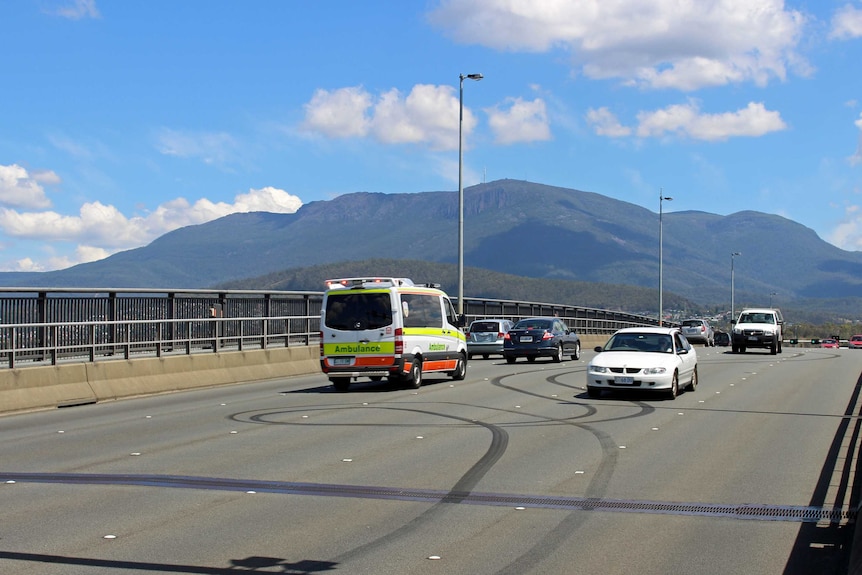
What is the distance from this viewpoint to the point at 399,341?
21781 mm

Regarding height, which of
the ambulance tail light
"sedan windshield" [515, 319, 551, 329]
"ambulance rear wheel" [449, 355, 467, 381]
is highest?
"sedan windshield" [515, 319, 551, 329]

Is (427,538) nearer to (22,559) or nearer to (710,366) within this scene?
(22,559)

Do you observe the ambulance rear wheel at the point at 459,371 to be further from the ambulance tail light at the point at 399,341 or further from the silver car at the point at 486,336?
the silver car at the point at 486,336

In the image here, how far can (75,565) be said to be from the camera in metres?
7.07

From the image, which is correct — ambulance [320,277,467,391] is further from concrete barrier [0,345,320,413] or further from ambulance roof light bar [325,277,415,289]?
concrete barrier [0,345,320,413]

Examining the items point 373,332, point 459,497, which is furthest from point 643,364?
point 459,497

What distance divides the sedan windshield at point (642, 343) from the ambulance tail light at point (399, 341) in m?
4.21

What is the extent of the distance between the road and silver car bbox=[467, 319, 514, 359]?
18.7m

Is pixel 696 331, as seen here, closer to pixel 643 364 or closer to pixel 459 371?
pixel 459 371

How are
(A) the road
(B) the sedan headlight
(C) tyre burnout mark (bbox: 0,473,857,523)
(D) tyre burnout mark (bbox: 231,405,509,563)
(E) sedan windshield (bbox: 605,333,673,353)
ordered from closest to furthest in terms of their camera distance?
(A) the road
(D) tyre burnout mark (bbox: 231,405,509,563)
(C) tyre burnout mark (bbox: 0,473,857,523)
(B) the sedan headlight
(E) sedan windshield (bbox: 605,333,673,353)

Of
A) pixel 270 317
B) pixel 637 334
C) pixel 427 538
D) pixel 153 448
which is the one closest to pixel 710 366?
pixel 637 334

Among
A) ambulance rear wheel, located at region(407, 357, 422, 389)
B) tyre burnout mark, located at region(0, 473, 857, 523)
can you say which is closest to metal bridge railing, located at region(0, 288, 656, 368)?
ambulance rear wheel, located at region(407, 357, 422, 389)

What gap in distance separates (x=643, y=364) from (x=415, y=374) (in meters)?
5.16

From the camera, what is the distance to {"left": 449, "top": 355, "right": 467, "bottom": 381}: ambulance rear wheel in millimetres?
24509
